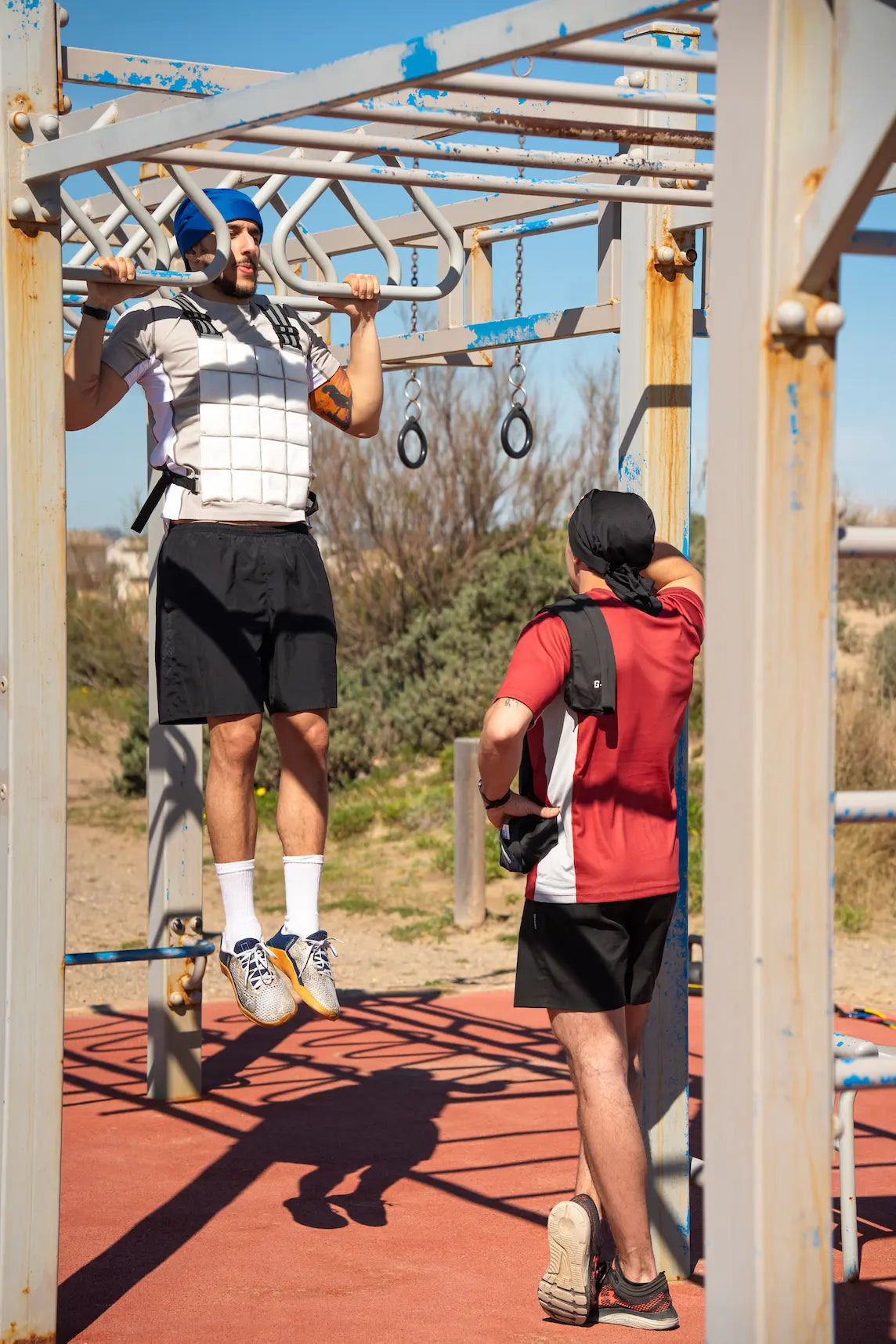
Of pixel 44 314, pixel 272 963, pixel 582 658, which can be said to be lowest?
pixel 272 963

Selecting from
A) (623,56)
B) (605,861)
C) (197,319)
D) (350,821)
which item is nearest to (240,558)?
(197,319)

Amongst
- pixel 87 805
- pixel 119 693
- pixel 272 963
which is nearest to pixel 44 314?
pixel 272 963

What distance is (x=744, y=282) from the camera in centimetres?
199

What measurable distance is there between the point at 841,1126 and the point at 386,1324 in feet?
3.93

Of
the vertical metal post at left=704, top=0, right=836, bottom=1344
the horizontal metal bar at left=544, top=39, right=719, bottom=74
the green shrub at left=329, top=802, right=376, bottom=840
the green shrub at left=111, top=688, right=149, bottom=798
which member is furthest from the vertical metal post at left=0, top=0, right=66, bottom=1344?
the green shrub at left=111, top=688, right=149, bottom=798

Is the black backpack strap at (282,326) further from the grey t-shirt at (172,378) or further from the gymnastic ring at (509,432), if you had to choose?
the gymnastic ring at (509,432)

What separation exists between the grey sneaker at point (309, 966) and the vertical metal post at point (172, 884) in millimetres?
2020

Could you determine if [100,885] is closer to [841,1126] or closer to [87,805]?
[87,805]

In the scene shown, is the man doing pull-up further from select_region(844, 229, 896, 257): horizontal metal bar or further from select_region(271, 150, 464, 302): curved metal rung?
select_region(844, 229, 896, 257): horizontal metal bar

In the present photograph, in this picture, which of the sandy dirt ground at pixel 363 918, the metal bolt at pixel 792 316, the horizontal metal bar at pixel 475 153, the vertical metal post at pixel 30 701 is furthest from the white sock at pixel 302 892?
the sandy dirt ground at pixel 363 918

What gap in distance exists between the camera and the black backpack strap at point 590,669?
3.40m

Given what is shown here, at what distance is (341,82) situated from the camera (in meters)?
2.56

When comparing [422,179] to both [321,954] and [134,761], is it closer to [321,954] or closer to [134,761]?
[321,954]

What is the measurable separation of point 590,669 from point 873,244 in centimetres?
148
